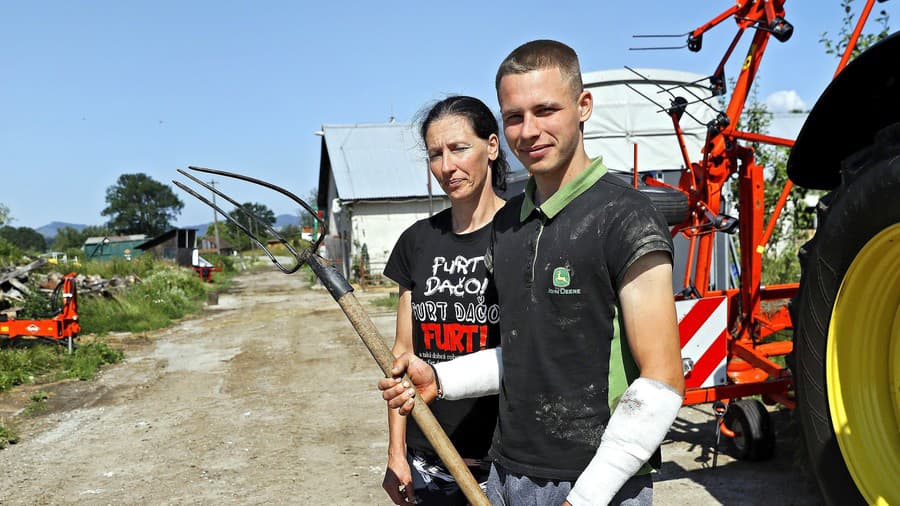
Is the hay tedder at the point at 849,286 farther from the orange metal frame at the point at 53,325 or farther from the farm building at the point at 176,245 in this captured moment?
the farm building at the point at 176,245

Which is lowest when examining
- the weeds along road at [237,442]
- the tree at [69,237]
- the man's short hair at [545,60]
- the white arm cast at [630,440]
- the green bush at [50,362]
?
the weeds along road at [237,442]

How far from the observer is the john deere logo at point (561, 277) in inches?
62.1

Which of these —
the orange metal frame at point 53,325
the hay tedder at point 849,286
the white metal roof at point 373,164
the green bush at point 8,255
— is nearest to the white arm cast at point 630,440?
the hay tedder at point 849,286

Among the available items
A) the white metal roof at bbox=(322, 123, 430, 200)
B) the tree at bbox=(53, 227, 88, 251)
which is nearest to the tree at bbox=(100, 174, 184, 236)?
the tree at bbox=(53, 227, 88, 251)

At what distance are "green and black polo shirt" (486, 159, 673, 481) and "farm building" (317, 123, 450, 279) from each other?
76.7 feet

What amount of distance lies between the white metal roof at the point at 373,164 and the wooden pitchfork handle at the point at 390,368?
23.7 metres

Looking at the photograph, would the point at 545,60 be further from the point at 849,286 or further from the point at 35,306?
the point at 35,306

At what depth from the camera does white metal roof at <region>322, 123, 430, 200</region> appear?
26984 mm

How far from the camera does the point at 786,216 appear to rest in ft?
27.6

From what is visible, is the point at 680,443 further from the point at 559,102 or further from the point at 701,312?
the point at 559,102

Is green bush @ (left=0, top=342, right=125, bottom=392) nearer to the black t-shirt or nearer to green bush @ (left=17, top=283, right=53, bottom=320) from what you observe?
green bush @ (left=17, top=283, right=53, bottom=320)

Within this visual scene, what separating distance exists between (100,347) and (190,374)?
2.02 m

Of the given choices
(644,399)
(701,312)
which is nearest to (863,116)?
(701,312)

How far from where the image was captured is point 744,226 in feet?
14.4
